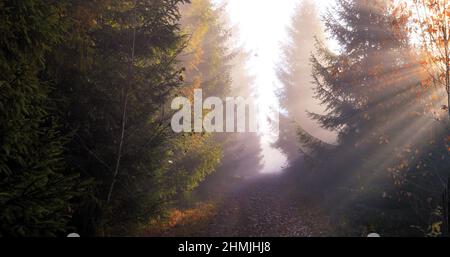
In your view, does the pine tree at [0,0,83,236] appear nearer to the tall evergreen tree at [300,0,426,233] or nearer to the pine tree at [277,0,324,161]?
the tall evergreen tree at [300,0,426,233]

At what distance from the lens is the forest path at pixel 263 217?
39.2ft

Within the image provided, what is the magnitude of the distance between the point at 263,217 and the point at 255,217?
376 millimetres

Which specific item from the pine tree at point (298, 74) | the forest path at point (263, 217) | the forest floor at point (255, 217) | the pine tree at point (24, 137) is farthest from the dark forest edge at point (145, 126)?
the pine tree at point (298, 74)

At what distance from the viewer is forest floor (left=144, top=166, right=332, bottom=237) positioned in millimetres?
11945

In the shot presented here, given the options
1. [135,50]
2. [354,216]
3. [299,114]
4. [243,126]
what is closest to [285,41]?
[299,114]

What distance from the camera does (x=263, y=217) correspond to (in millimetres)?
14055

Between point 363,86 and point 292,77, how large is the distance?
15.1 meters

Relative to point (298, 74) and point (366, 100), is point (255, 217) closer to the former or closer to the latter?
point (366, 100)

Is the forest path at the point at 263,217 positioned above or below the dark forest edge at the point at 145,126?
below

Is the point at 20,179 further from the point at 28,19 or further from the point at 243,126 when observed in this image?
the point at 243,126

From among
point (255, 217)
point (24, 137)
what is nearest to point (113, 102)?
point (24, 137)

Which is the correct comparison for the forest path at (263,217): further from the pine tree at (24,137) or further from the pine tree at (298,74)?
the pine tree at (298,74)

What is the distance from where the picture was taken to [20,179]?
184 inches

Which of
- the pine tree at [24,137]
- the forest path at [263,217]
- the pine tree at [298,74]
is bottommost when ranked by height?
the forest path at [263,217]
